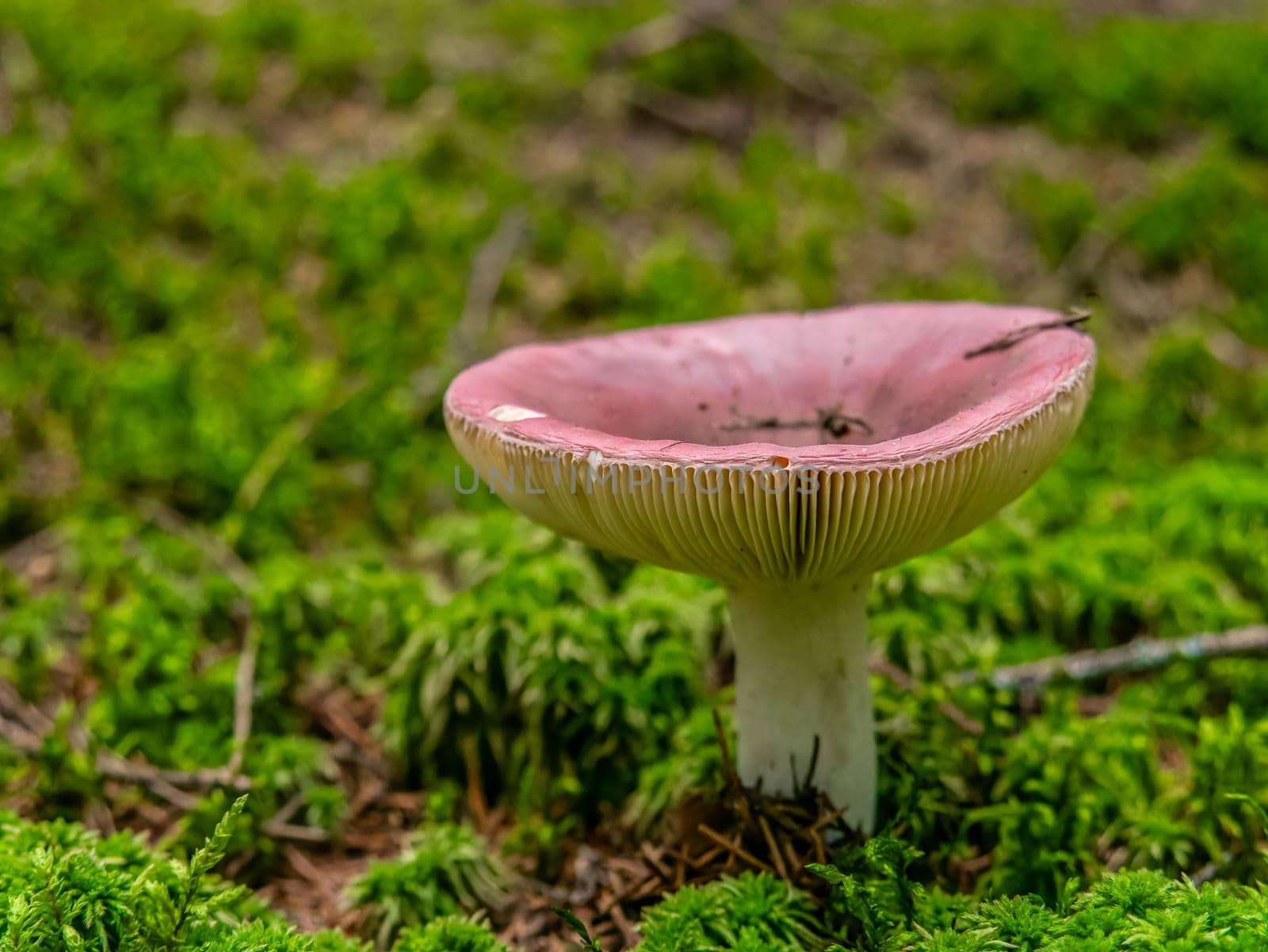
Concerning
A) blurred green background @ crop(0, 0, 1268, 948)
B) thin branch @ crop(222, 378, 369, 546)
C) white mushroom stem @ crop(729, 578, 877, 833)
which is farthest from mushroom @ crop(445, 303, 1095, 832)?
thin branch @ crop(222, 378, 369, 546)

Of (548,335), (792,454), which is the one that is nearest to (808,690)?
(792,454)

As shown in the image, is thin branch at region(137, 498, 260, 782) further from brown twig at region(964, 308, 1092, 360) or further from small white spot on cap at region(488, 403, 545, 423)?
brown twig at region(964, 308, 1092, 360)

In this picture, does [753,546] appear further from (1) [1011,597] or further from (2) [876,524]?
(1) [1011,597]

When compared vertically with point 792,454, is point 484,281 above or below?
below

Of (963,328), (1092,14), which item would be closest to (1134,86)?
(1092,14)

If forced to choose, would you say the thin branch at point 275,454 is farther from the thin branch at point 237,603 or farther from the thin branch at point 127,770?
the thin branch at point 127,770

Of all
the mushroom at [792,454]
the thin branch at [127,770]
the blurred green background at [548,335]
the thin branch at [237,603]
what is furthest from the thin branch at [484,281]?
the thin branch at [127,770]

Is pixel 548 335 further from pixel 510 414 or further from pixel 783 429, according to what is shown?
pixel 510 414
